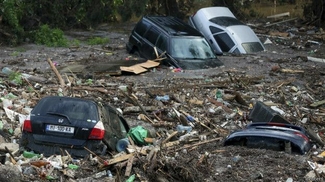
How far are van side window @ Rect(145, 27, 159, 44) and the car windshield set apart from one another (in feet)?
3.08

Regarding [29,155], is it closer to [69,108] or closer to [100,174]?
[69,108]

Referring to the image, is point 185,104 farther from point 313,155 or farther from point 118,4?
point 118,4

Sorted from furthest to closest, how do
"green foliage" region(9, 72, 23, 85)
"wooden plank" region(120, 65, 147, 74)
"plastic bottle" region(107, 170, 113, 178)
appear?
"wooden plank" region(120, 65, 147, 74)
"green foliage" region(9, 72, 23, 85)
"plastic bottle" region(107, 170, 113, 178)

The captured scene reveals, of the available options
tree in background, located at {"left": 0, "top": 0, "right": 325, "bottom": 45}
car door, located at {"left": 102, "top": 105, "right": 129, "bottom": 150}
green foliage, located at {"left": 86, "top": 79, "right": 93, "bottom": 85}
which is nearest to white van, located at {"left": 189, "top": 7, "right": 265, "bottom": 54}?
green foliage, located at {"left": 86, "top": 79, "right": 93, "bottom": 85}

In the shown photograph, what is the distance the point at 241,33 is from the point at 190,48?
3.89 m

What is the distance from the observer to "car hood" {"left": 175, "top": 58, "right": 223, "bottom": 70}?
62.5ft

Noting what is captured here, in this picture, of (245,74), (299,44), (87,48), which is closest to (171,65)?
(245,74)

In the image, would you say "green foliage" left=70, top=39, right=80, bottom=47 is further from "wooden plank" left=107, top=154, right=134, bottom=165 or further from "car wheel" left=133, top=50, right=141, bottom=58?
"wooden plank" left=107, top=154, right=134, bottom=165

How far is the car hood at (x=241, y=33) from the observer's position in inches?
891

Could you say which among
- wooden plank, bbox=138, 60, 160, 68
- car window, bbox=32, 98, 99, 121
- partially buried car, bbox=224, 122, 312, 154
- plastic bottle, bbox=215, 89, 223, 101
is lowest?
wooden plank, bbox=138, 60, 160, 68

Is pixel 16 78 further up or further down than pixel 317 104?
further up

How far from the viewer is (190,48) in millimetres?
19672

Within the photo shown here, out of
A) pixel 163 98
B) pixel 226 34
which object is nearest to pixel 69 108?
pixel 163 98

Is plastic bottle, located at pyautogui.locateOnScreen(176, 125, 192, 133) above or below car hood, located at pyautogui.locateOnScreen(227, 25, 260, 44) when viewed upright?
above
